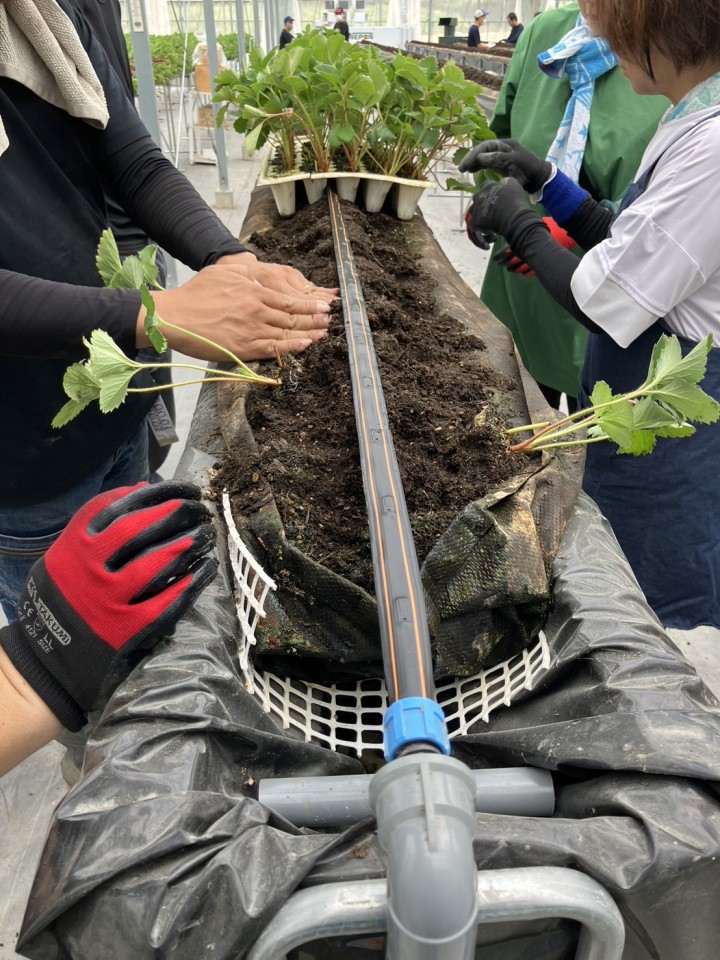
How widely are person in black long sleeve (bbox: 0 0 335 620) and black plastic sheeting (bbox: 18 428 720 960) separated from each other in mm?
562

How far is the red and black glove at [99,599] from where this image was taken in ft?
2.17

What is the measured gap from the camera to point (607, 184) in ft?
5.70

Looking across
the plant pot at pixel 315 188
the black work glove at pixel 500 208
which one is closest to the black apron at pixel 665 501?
the black work glove at pixel 500 208

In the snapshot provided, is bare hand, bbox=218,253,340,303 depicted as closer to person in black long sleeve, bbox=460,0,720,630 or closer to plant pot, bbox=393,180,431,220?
person in black long sleeve, bbox=460,0,720,630

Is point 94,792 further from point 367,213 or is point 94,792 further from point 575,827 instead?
point 367,213

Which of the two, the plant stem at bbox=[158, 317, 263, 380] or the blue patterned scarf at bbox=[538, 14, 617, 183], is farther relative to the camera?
the blue patterned scarf at bbox=[538, 14, 617, 183]

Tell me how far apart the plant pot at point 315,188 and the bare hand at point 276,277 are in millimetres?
983

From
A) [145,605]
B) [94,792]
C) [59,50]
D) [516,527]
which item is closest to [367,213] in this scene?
[59,50]

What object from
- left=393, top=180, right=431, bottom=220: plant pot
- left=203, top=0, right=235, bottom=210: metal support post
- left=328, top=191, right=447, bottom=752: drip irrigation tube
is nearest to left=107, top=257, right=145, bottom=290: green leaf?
left=328, top=191, right=447, bottom=752: drip irrigation tube

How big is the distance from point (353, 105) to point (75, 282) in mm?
1321

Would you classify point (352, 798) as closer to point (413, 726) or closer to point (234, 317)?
point (413, 726)

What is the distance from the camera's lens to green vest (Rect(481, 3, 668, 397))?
5.33 feet

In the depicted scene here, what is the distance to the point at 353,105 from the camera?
2.04 metres

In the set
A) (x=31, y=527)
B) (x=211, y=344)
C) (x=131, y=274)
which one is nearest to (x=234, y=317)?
(x=211, y=344)
